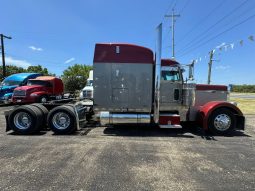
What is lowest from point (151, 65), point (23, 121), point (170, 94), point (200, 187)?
point (200, 187)

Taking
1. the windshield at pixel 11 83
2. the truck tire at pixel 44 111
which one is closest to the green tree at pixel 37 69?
the windshield at pixel 11 83

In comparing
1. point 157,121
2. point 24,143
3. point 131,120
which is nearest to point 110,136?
point 131,120

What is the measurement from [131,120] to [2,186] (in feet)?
16.9

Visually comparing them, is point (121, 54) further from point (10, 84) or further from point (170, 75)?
point (10, 84)

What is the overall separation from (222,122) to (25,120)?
6974mm

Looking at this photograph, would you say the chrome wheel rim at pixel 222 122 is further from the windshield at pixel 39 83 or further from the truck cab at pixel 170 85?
the windshield at pixel 39 83

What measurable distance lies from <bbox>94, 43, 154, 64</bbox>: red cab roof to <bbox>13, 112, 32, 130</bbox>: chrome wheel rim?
3115mm

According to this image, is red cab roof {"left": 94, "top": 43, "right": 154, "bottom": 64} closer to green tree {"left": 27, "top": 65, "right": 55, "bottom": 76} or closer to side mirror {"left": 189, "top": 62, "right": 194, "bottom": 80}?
side mirror {"left": 189, "top": 62, "right": 194, "bottom": 80}

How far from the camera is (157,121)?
875 cm

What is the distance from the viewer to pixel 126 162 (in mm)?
5648

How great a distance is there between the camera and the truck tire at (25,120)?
862 cm

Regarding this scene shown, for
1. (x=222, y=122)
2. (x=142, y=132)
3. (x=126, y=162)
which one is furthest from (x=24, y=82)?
(x=126, y=162)

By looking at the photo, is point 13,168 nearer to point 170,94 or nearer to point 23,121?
point 23,121

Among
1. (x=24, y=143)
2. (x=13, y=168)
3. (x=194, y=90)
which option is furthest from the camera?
(x=194, y=90)
